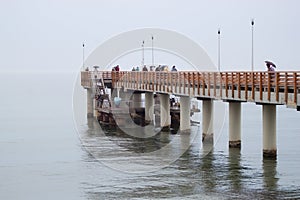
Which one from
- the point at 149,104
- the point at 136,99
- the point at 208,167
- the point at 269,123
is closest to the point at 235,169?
the point at 208,167

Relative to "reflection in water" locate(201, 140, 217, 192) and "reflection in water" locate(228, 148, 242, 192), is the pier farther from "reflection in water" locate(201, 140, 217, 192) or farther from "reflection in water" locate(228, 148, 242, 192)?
"reflection in water" locate(201, 140, 217, 192)

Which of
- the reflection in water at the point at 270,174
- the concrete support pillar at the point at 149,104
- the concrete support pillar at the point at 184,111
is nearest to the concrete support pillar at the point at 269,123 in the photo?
the reflection in water at the point at 270,174

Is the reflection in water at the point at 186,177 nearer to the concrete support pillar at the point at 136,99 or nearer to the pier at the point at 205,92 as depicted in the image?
the pier at the point at 205,92

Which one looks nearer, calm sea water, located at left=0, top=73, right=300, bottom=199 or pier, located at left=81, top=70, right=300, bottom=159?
calm sea water, located at left=0, top=73, right=300, bottom=199

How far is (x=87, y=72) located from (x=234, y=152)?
3518 cm

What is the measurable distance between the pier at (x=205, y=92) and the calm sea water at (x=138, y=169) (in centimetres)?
145

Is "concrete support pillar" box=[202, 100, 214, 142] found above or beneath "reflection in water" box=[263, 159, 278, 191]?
above

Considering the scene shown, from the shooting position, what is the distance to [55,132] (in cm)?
5838

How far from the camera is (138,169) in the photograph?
3541cm

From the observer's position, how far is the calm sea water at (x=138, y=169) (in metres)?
29.7

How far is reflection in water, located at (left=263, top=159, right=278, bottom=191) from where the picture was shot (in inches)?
1212

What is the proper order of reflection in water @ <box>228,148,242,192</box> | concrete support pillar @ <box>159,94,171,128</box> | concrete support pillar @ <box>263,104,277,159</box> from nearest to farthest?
reflection in water @ <box>228,148,242,192</box>, concrete support pillar @ <box>263,104,277,159</box>, concrete support pillar @ <box>159,94,171,128</box>

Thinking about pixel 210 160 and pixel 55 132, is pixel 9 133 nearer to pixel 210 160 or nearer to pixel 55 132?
pixel 55 132

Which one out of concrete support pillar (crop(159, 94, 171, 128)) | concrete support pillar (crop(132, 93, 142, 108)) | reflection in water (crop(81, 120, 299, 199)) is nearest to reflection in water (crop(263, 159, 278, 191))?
reflection in water (crop(81, 120, 299, 199))
